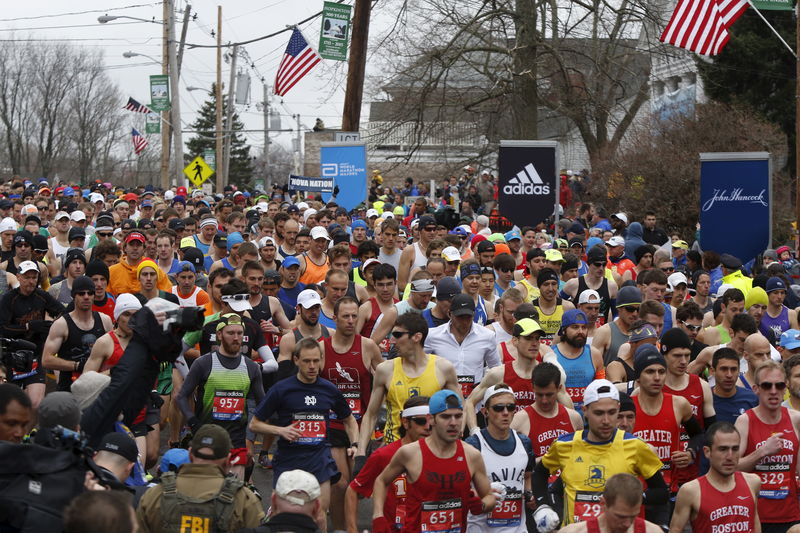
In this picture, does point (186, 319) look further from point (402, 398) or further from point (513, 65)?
point (513, 65)

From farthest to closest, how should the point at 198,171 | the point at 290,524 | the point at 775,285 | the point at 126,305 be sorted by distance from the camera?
the point at 198,171
the point at 775,285
the point at 126,305
the point at 290,524

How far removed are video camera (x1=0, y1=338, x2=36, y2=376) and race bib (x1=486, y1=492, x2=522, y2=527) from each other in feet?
13.5

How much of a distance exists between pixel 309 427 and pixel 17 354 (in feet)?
8.61

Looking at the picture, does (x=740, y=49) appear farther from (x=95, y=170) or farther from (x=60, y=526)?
(x=95, y=170)

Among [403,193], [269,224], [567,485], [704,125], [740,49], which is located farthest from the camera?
[403,193]

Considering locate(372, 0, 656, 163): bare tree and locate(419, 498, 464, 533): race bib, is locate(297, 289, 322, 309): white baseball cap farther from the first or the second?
locate(372, 0, 656, 163): bare tree

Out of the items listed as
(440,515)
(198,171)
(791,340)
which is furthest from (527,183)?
(198,171)

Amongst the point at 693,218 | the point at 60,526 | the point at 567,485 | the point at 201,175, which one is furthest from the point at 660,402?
the point at 201,175

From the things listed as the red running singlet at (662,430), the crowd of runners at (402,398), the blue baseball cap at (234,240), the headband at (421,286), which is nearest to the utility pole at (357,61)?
the blue baseball cap at (234,240)

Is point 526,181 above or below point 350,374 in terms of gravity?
above

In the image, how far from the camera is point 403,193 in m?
36.8

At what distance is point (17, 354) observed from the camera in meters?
9.51

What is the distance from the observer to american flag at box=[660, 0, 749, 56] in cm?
1955

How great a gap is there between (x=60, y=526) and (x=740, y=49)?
32497 millimetres
